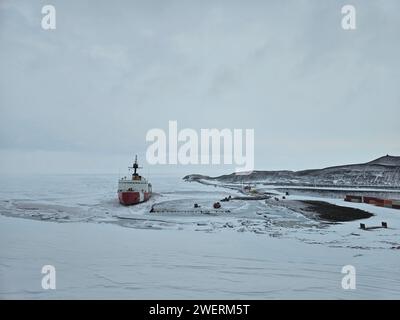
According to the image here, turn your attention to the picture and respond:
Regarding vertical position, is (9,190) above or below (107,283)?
above

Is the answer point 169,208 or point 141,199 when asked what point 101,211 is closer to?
point 141,199

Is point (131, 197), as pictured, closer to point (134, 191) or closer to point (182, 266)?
point (134, 191)

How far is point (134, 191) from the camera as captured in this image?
849 cm

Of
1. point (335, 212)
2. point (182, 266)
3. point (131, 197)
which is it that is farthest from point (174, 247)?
point (335, 212)

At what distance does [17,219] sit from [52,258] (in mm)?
2853

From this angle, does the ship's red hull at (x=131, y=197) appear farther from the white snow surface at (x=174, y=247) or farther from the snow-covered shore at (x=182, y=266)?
the snow-covered shore at (x=182, y=266)

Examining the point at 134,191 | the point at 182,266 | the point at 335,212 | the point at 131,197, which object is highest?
the point at 134,191

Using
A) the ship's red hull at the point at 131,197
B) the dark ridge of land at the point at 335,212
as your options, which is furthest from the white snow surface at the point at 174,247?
the dark ridge of land at the point at 335,212

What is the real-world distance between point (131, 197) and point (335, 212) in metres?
6.97

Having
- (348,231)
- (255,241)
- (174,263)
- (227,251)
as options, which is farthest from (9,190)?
(348,231)

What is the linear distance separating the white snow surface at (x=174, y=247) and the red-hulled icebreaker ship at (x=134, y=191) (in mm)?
307

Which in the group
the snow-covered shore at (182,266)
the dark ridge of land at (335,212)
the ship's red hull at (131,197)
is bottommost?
the snow-covered shore at (182,266)

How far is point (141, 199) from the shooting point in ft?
27.7

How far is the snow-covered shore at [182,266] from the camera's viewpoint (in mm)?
3828
